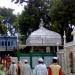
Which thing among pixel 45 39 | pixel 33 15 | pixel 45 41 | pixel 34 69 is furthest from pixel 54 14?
pixel 34 69

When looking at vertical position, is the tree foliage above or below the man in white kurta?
above

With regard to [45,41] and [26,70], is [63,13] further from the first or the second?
[26,70]

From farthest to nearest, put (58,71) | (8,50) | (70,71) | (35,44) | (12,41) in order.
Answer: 1. (12,41)
2. (8,50)
3. (35,44)
4. (70,71)
5. (58,71)

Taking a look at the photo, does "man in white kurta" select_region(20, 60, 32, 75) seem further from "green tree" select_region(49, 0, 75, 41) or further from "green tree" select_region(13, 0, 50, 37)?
"green tree" select_region(13, 0, 50, 37)

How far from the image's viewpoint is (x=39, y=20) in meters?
56.3

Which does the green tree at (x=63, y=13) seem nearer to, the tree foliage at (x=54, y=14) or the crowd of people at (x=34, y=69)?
the tree foliage at (x=54, y=14)

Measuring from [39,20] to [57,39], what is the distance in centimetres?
904

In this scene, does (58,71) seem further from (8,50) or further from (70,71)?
(8,50)

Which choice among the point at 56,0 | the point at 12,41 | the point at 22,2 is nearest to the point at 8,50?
the point at 12,41

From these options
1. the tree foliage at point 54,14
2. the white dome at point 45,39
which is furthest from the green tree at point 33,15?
the white dome at point 45,39

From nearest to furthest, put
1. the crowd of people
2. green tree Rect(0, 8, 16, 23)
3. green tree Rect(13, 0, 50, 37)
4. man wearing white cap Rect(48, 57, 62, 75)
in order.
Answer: man wearing white cap Rect(48, 57, 62, 75)
the crowd of people
green tree Rect(13, 0, 50, 37)
green tree Rect(0, 8, 16, 23)

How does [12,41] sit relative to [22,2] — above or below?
below

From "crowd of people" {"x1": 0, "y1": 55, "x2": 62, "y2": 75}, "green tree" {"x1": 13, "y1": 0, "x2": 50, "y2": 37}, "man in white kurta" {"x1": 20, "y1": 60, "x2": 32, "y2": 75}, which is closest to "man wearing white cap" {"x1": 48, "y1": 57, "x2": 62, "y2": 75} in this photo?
"crowd of people" {"x1": 0, "y1": 55, "x2": 62, "y2": 75}

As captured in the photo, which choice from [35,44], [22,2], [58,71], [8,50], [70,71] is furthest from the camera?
[8,50]
